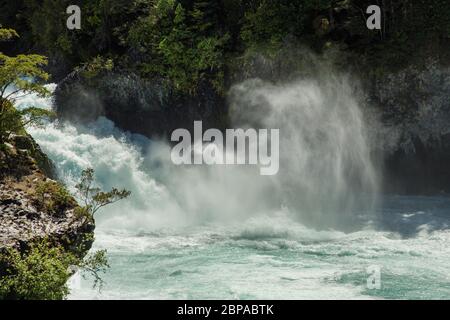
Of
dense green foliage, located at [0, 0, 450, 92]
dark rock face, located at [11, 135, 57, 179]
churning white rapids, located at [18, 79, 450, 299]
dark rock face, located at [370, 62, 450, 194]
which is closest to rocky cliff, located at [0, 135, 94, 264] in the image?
dark rock face, located at [11, 135, 57, 179]

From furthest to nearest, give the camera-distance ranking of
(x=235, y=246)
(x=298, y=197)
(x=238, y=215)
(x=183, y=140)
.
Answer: (x=183, y=140)
(x=298, y=197)
(x=238, y=215)
(x=235, y=246)

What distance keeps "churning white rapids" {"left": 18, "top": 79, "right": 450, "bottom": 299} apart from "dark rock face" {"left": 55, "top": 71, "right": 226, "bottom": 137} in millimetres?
711

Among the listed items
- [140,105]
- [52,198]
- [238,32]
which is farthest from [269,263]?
[238,32]

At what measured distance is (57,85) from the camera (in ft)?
94.4

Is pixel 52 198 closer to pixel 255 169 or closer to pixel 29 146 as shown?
pixel 29 146

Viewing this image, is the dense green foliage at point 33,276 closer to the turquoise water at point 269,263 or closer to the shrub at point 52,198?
the shrub at point 52,198

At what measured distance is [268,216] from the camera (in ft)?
76.4

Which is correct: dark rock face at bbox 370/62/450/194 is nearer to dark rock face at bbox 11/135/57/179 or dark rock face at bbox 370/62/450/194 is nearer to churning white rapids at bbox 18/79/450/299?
churning white rapids at bbox 18/79/450/299

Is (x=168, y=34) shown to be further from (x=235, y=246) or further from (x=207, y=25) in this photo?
(x=235, y=246)

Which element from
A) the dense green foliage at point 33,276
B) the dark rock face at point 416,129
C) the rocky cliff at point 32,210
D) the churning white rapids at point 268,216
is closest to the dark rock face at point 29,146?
the rocky cliff at point 32,210

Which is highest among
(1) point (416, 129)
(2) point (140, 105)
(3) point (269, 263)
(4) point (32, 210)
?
(2) point (140, 105)

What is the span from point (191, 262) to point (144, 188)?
7.72 meters

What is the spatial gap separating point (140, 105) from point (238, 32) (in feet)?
19.1
